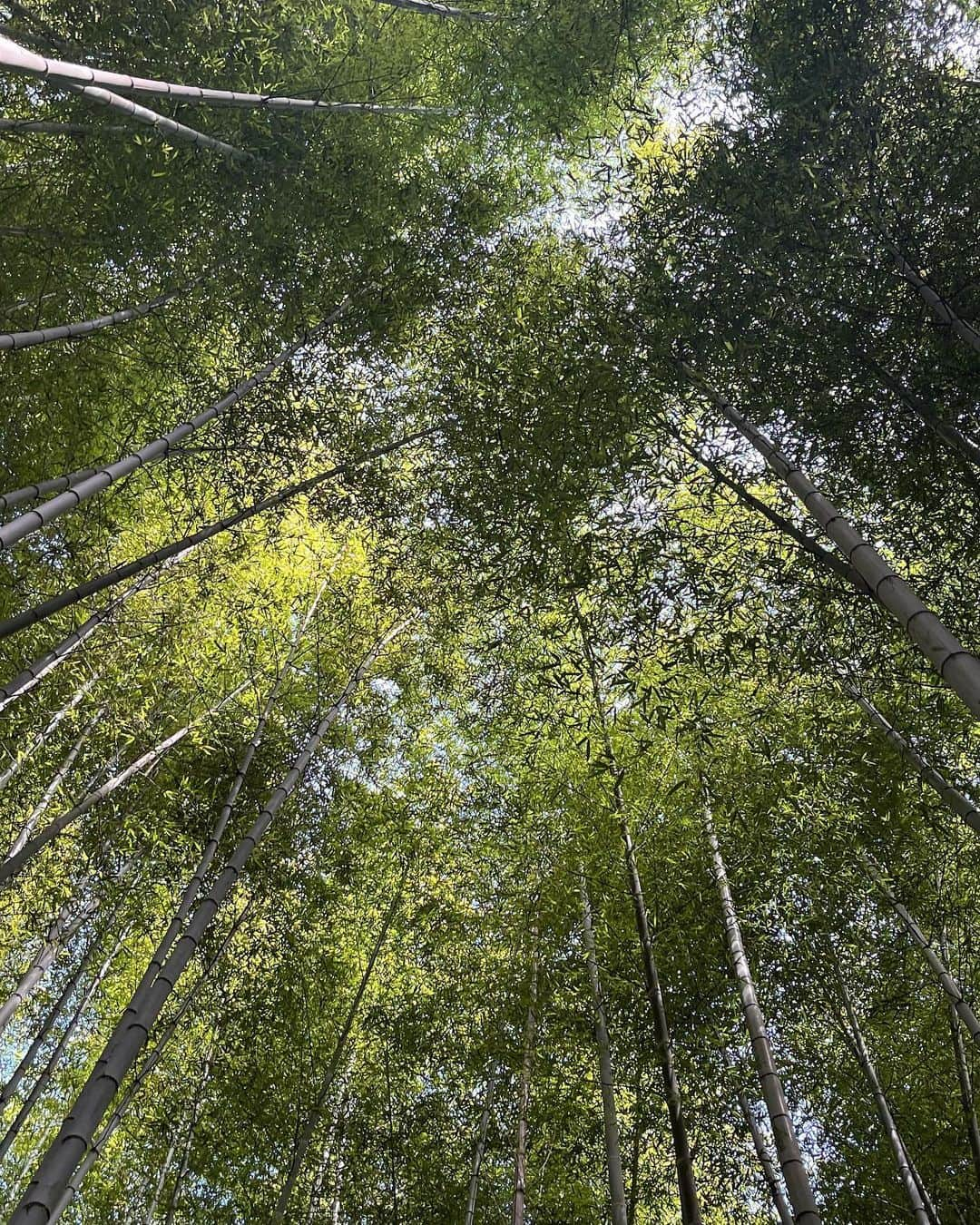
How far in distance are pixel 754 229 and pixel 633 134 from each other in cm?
85

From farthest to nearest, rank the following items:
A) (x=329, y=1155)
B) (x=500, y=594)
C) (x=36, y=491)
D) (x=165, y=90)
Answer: (x=329, y=1155) → (x=500, y=594) → (x=36, y=491) → (x=165, y=90)

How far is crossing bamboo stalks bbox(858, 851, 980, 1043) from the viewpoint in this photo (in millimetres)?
3689

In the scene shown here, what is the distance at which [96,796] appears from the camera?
415 cm

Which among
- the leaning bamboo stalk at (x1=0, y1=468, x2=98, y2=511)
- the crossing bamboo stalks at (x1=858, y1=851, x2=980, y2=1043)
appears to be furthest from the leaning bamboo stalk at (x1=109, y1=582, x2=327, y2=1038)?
the crossing bamboo stalks at (x1=858, y1=851, x2=980, y2=1043)

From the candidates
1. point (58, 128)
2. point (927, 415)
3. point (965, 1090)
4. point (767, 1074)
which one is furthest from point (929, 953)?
point (58, 128)

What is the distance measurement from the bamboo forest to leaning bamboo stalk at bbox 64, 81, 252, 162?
0.04 m

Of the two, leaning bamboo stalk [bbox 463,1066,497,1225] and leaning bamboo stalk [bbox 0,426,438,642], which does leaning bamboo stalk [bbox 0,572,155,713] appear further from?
leaning bamboo stalk [bbox 463,1066,497,1225]

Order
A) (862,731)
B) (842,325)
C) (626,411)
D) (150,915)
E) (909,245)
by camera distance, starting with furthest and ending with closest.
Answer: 1. (150,915)
2. (862,731)
3. (626,411)
4. (842,325)
5. (909,245)

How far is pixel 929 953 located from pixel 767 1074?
4.13 ft

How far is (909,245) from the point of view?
281 cm

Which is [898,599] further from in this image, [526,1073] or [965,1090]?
[526,1073]

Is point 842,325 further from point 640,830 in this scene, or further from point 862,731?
point 640,830

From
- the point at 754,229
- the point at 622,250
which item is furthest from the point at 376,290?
the point at 754,229

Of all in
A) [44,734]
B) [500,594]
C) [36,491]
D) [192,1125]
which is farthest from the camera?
[192,1125]
